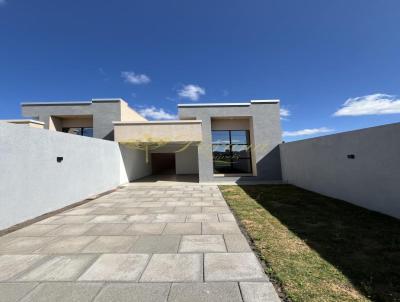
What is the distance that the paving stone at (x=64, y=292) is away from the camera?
90.1 inches

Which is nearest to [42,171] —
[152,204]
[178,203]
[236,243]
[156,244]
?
[152,204]

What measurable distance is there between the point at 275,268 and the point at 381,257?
1807 mm

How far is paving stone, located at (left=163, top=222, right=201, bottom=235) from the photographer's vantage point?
4.43 metres

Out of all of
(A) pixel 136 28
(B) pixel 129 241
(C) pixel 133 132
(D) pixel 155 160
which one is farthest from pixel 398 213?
(D) pixel 155 160

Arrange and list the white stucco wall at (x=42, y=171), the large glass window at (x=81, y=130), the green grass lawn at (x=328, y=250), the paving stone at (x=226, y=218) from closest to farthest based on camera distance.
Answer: the green grass lawn at (x=328, y=250), the white stucco wall at (x=42, y=171), the paving stone at (x=226, y=218), the large glass window at (x=81, y=130)

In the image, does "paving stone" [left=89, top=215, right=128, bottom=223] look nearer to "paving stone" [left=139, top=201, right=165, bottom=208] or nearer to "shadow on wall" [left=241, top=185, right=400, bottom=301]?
"paving stone" [left=139, top=201, right=165, bottom=208]

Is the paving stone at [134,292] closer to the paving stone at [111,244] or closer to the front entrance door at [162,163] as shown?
the paving stone at [111,244]

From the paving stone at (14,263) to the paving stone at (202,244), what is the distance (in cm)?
241

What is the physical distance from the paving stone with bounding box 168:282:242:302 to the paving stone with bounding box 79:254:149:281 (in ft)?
2.14

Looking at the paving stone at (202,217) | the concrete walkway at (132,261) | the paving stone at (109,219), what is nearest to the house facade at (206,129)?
the paving stone at (202,217)

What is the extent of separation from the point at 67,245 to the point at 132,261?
166cm

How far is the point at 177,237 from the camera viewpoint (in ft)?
13.6

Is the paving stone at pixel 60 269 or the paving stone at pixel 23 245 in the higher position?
the paving stone at pixel 23 245

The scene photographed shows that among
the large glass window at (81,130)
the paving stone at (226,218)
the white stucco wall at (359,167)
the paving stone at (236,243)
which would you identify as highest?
the large glass window at (81,130)
